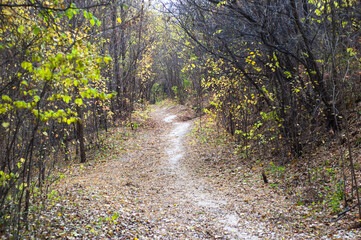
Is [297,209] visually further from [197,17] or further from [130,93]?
[130,93]

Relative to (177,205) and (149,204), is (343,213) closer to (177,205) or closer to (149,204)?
(177,205)

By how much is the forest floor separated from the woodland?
5cm

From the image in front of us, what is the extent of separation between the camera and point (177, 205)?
24.1ft

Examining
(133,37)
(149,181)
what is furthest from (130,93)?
(149,181)

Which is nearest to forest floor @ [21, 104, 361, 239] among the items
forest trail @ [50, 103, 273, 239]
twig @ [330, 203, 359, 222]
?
forest trail @ [50, 103, 273, 239]

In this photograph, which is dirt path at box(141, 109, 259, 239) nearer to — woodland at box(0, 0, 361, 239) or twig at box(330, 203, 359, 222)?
woodland at box(0, 0, 361, 239)

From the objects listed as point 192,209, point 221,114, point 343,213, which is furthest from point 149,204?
point 221,114

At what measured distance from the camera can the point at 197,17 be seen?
32.7 ft

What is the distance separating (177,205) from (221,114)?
28.2ft

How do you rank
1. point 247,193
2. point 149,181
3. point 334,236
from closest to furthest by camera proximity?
point 334,236 → point 247,193 → point 149,181

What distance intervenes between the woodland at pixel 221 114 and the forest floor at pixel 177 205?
0.17 ft

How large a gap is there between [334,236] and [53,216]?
17.2 ft

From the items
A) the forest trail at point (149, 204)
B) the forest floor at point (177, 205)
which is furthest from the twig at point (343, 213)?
the forest trail at point (149, 204)

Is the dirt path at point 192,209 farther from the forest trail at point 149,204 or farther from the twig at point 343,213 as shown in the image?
the twig at point 343,213
